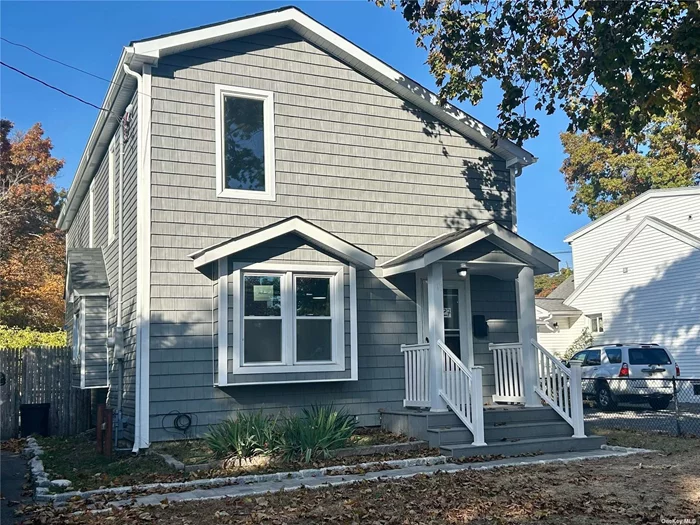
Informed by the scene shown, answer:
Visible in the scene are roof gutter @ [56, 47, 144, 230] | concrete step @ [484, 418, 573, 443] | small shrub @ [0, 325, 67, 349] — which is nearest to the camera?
concrete step @ [484, 418, 573, 443]

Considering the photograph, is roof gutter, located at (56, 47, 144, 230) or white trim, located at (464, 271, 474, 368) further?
white trim, located at (464, 271, 474, 368)

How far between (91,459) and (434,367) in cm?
524

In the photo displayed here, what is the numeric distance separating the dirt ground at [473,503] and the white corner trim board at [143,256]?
10.3 ft

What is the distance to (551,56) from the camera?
1262 centimetres

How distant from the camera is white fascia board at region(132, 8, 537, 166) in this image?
435 inches

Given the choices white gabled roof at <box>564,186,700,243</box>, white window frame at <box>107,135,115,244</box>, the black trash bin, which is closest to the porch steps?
white window frame at <box>107,135,115,244</box>

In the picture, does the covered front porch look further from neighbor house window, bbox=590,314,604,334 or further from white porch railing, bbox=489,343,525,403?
neighbor house window, bbox=590,314,604,334

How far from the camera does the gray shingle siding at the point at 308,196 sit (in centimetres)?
1066

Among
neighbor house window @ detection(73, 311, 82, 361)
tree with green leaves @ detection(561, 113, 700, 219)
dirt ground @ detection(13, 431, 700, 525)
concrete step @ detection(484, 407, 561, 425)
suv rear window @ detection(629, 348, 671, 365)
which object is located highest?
tree with green leaves @ detection(561, 113, 700, 219)

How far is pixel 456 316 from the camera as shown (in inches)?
498

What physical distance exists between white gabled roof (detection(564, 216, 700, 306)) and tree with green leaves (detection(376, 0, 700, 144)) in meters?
11.3

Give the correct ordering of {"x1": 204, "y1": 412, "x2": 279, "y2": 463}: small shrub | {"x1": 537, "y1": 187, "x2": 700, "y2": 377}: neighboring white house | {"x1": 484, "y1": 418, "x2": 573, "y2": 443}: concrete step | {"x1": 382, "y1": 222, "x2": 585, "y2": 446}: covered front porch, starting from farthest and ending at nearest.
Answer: {"x1": 537, "y1": 187, "x2": 700, "y2": 377}: neighboring white house < {"x1": 382, "y1": 222, "x2": 585, "y2": 446}: covered front porch < {"x1": 484, "y1": 418, "x2": 573, "y2": 443}: concrete step < {"x1": 204, "y1": 412, "x2": 279, "y2": 463}: small shrub

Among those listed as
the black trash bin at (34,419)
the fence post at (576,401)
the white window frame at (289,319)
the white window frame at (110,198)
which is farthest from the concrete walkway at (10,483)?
the fence post at (576,401)

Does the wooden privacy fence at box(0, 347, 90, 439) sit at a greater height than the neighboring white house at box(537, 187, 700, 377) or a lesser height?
lesser
